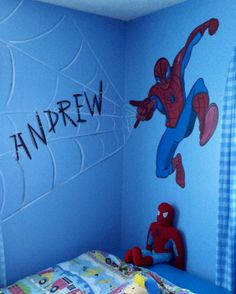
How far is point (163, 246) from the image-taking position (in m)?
2.63

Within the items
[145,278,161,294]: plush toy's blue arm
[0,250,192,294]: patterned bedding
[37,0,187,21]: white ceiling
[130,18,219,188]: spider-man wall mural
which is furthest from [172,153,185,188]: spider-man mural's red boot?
[37,0,187,21]: white ceiling

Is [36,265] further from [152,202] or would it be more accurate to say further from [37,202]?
[152,202]

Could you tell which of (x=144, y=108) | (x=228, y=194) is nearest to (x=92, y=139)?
(x=144, y=108)

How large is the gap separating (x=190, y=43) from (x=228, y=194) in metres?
1.04

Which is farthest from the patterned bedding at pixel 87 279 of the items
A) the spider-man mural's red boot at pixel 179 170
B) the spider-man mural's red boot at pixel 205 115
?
the spider-man mural's red boot at pixel 205 115

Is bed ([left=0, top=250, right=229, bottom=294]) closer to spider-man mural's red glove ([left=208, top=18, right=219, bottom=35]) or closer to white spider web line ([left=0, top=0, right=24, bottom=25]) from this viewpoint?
spider-man mural's red glove ([left=208, top=18, right=219, bottom=35])

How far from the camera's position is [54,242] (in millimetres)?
2736

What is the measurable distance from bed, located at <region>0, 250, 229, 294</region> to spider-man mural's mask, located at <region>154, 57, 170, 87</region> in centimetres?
133

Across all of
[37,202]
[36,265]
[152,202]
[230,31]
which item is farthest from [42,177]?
[230,31]

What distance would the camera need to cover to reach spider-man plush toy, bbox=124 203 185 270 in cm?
256

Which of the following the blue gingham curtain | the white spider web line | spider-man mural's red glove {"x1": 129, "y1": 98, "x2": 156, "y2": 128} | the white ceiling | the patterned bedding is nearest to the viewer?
the blue gingham curtain

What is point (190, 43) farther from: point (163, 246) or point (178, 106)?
point (163, 246)

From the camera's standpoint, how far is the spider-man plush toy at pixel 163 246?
256 centimetres

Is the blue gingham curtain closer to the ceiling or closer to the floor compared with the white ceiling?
closer to the floor
